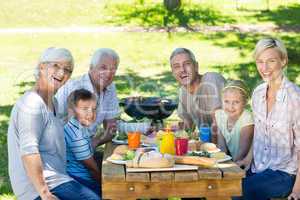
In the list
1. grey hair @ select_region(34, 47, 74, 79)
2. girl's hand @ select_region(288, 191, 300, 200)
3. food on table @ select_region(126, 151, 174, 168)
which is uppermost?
grey hair @ select_region(34, 47, 74, 79)

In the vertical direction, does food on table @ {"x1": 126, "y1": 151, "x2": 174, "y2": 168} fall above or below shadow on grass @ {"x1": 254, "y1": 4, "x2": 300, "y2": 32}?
below

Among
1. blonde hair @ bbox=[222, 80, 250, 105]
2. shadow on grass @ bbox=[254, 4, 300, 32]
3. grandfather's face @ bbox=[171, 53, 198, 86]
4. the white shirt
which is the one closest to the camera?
blonde hair @ bbox=[222, 80, 250, 105]

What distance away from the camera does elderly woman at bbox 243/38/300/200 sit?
466 centimetres

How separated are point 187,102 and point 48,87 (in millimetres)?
1585

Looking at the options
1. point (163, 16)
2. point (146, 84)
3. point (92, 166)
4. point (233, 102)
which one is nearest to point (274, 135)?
point (233, 102)

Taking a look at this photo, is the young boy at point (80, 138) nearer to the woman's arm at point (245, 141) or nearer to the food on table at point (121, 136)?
the food on table at point (121, 136)

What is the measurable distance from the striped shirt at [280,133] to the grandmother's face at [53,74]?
1.41 meters

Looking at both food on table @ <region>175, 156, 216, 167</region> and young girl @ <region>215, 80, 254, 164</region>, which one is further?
young girl @ <region>215, 80, 254, 164</region>

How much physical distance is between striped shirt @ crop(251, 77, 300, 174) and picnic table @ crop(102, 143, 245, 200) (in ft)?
2.60

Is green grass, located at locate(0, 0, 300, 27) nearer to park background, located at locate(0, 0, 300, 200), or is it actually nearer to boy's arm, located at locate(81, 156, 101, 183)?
park background, located at locate(0, 0, 300, 200)

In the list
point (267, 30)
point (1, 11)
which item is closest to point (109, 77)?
point (267, 30)

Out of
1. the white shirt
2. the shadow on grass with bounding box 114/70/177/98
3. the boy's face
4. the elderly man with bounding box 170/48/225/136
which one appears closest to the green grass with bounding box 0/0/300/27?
the shadow on grass with bounding box 114/70/177/98

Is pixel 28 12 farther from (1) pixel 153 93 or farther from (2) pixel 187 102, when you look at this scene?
(2) pixel 187 102

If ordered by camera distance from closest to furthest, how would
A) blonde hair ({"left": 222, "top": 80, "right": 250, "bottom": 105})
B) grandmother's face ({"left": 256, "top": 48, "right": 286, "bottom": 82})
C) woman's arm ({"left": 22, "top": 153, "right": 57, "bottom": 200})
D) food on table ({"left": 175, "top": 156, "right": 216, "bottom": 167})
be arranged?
food on table ({"left": 175, "top": 156, "right": 216, "bottom": 167}) < woman's arm ({"left": 22, "top": 153, "right": 57, "bottom": 200}) < grandmother's face ({"left": 256, "top": 48, "right": 286, "bottom": 82}) < blonde hair ({"left": 222, "top": 80, "right": 250, "bottom": 105})
